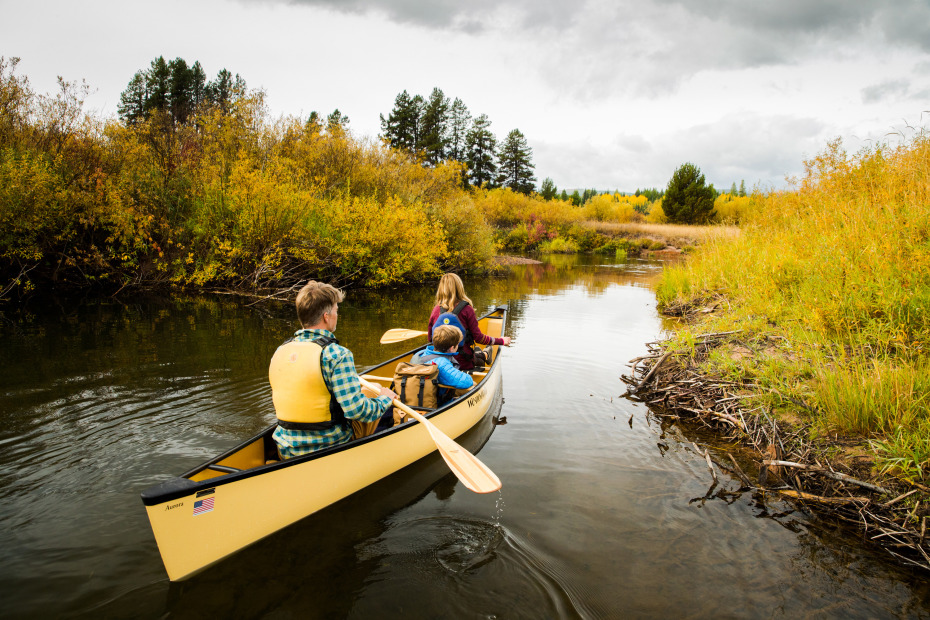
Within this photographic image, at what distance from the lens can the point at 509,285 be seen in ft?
72.2

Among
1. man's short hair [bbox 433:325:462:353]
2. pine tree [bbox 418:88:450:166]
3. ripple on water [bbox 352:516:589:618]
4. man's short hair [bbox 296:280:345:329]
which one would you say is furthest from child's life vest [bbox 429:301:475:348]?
pine tree [bbox 418:88:450:166]

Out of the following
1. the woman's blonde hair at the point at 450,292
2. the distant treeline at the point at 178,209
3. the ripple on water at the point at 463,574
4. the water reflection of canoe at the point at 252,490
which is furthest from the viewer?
the distant treeline at the point at 178,209

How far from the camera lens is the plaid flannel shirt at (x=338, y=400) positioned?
11.1 ft

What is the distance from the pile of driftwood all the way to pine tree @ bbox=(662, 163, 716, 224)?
52.1 metres

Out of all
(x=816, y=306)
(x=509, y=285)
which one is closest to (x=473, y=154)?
(x=509, y=285)

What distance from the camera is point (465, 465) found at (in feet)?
12.7

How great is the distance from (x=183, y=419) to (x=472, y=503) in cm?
363

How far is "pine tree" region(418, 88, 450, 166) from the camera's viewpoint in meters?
52.1

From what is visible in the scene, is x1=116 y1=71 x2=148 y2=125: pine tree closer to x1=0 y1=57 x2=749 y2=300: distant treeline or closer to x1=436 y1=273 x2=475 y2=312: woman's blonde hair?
x1=0 y1=57 x2=749 y2=300: distant treeline

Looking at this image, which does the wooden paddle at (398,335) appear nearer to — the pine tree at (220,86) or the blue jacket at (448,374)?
the blue jacket at (448,374)

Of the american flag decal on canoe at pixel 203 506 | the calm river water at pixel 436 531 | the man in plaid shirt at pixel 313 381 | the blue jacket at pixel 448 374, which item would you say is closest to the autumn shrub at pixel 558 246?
the calm river water at pixel 436 531

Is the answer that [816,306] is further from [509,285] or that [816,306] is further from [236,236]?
[509,285]

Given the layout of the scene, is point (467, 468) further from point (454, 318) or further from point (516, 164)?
point (516, 164)

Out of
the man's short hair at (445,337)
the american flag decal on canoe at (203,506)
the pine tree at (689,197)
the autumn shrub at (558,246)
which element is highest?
the pine tree at (689,197)
